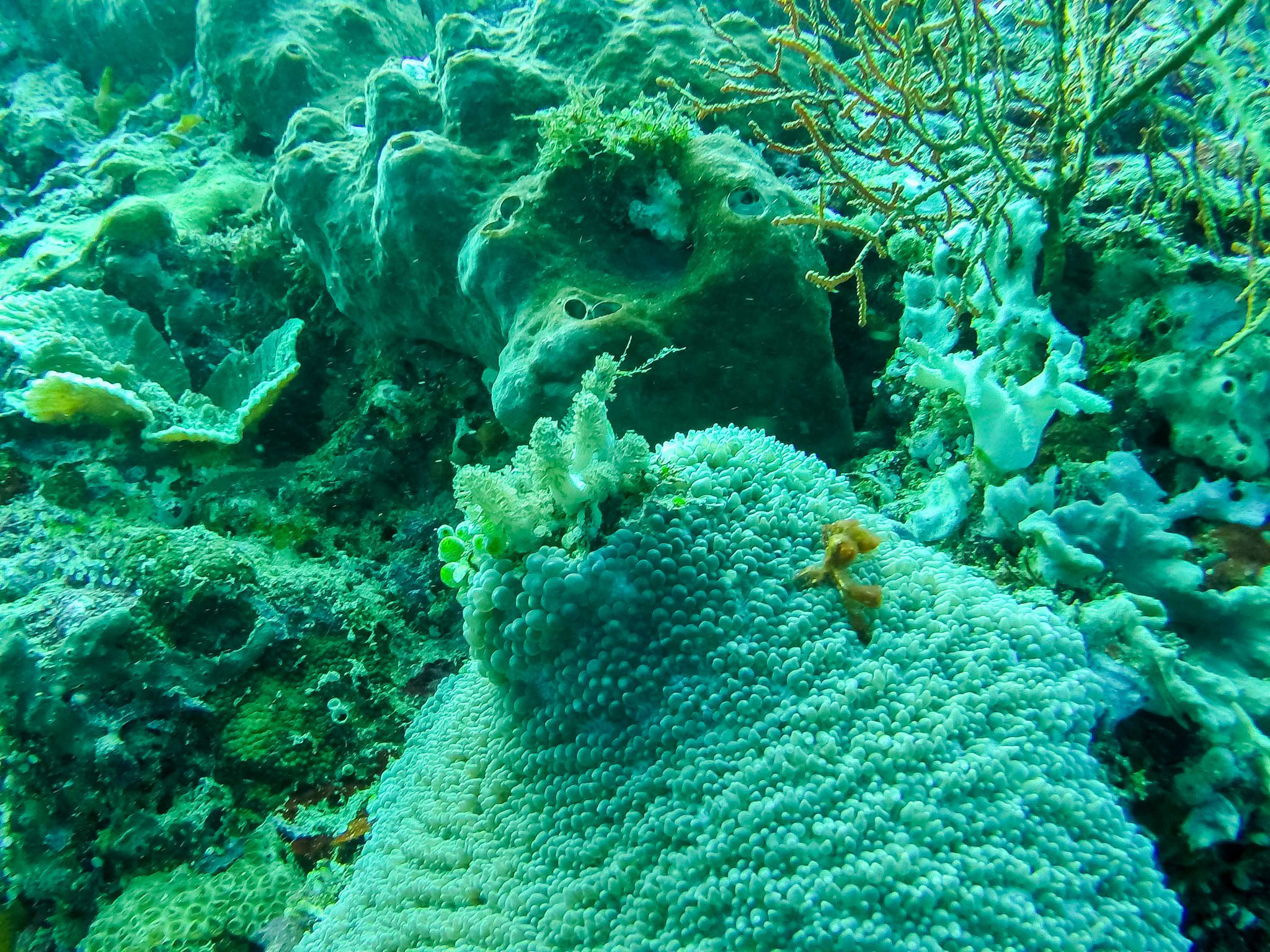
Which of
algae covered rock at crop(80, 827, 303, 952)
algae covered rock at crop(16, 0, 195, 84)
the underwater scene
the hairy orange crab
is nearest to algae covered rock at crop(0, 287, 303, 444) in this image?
the underwater scene

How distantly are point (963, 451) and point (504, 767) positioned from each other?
211cm

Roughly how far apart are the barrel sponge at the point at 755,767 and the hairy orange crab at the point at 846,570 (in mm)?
41

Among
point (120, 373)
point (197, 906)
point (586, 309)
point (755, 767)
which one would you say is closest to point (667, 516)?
point (755, 767)

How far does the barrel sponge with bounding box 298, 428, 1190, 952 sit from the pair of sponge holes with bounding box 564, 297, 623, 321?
1.00 metres

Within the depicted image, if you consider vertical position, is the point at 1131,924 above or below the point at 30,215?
below

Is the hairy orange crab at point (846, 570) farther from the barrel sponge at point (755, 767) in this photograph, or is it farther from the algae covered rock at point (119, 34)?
the algae covered rock at point (119, 34)

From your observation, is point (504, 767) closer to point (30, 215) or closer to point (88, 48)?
point (30, 215)

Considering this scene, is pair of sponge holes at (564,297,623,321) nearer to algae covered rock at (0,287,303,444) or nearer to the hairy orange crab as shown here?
the hairy orange crab

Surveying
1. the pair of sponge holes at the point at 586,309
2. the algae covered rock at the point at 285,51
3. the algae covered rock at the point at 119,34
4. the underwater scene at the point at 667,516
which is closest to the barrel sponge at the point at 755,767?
the underwater scene at the point at 667,516

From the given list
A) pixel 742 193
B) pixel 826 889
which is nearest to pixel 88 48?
pixel 742 193

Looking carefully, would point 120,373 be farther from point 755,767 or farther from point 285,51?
point 755,767

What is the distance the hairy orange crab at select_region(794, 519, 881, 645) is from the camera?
6.56ft

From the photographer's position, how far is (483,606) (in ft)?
6.88

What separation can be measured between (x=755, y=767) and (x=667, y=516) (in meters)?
0.76
